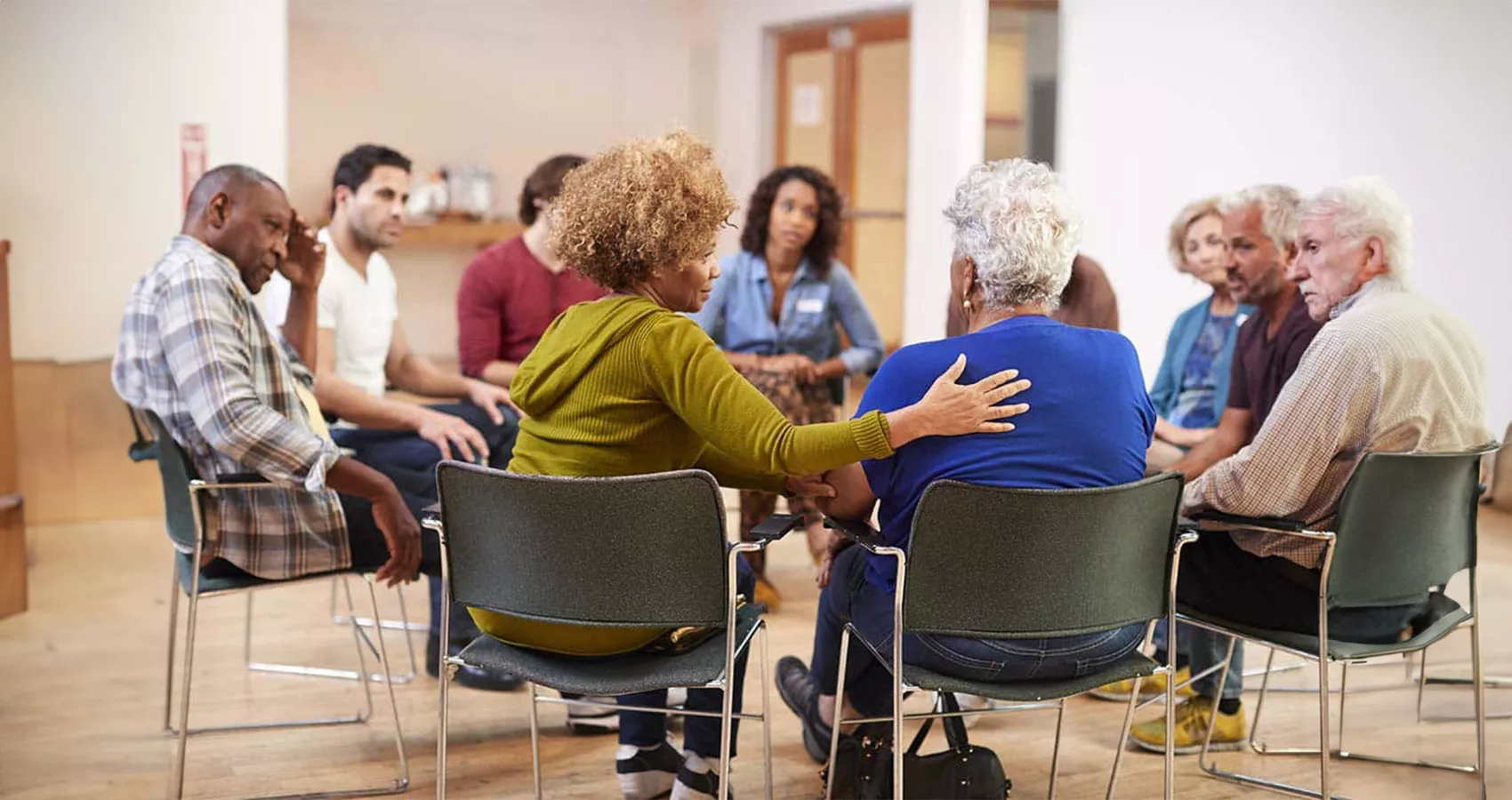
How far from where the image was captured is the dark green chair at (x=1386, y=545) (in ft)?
8.99

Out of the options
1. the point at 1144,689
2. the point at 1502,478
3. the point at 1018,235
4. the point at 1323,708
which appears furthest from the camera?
the point at 1502,478

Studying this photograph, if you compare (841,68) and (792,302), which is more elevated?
(841,68)

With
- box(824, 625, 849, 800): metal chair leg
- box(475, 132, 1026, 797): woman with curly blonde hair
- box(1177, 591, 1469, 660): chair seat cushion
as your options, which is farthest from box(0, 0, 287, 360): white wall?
box(1177, 591, 1469, 660): chair seat cushion

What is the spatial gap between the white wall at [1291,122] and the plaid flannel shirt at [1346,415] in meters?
1.10

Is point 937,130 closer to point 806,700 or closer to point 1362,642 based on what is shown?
point 806,700

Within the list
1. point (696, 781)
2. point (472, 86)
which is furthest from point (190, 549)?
point (472, 86)

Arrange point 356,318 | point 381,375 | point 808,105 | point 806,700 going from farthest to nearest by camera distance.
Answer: point 808,105 → point 381,375 → point 356,318 → point 806,700

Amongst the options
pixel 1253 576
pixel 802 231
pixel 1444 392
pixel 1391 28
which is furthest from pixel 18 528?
pixel 1391 28

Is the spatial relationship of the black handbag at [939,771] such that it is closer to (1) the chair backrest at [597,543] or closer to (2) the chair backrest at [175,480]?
(1) the chair backrest at [597,543]

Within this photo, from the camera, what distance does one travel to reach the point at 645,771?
2.98 meters

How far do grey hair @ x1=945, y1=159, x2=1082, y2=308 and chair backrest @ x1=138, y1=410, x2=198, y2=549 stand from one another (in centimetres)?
158

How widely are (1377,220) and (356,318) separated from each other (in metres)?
2.60

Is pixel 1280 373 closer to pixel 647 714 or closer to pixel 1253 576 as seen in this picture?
pixel 1253 576

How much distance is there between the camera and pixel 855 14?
759 cm
